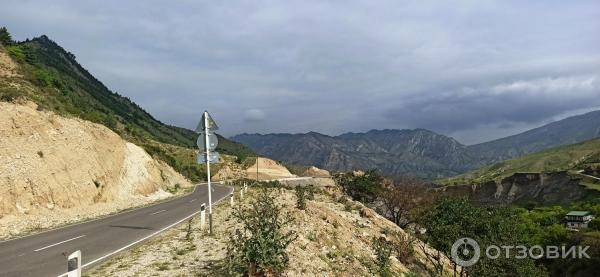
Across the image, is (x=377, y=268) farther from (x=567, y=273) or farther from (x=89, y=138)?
(x=567, y=273)

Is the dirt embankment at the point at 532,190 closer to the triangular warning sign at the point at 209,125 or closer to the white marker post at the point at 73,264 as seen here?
the triangular warning sign at the point at 209,125

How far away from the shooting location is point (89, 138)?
39.5m

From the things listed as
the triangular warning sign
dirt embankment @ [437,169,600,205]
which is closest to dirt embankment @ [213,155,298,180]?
dirt embankment @ [437,169,600,205]

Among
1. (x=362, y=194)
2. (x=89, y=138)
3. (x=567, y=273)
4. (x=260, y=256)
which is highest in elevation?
Result: (x=89, y=138)

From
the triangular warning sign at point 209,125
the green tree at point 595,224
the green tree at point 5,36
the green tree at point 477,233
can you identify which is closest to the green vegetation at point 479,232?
the green tree at point 477,233

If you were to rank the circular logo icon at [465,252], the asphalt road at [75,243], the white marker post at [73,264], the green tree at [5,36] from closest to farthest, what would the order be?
the white marker post at [73,264] < the asphalt road at [75,243] < the circular logo icon at [465,252] < the green tree at [5,36]

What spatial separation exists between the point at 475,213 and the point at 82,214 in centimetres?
2725

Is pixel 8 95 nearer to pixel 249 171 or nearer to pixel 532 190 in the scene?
pixel 249 171

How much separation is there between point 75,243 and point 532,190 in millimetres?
165654

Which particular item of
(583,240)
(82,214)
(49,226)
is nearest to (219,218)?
(49,226)

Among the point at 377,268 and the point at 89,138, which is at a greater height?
the point at 89,138

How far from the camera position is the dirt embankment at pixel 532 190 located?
13662 cm

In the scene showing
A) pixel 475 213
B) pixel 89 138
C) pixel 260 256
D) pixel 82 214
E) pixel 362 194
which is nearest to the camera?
pixel 260 256

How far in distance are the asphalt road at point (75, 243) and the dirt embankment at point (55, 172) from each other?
9.96 feet
